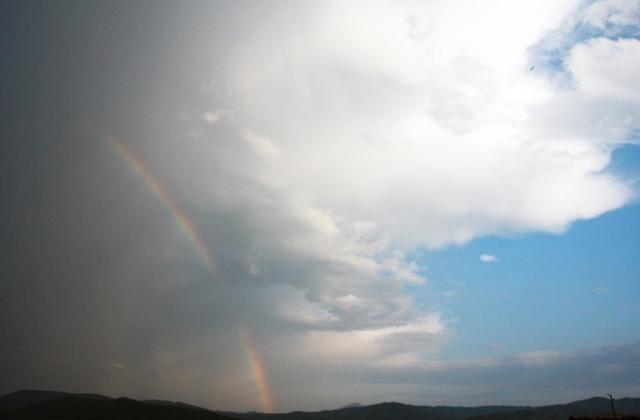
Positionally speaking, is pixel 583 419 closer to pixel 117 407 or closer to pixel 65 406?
pixel 117 407

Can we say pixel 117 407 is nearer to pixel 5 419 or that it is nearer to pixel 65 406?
pixel 65 406

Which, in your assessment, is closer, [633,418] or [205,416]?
[633,418]

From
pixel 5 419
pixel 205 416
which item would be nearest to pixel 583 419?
pixel 205 416

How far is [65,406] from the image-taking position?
642 feet

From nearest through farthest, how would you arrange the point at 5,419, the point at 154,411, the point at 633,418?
the point at 633,418 → the point at 154,411 → the point at 5,419

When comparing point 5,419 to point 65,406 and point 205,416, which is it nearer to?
point 65,406

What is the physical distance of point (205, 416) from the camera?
172 metres

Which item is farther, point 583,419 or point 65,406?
point 65,406

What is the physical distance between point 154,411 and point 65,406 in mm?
61238

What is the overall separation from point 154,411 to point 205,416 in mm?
20976

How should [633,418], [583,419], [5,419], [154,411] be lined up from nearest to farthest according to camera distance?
[633,418]
[583,419]
[154,411]
[5,419]

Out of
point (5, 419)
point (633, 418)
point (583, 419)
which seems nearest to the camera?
point (633, 418)

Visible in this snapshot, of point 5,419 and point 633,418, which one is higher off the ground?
point 633,418

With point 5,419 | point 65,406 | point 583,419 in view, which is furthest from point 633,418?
point 5,419
